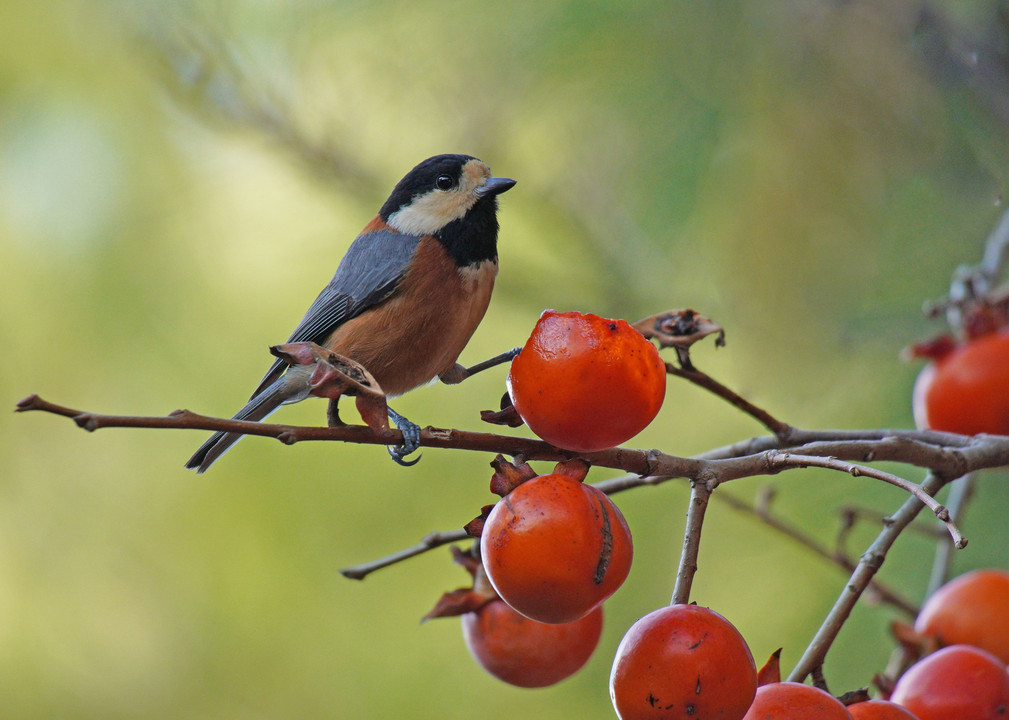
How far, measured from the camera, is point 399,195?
72.8 inches

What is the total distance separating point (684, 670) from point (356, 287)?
3.21 feet

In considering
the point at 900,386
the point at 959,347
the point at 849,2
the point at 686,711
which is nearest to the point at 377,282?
the point at 686,711

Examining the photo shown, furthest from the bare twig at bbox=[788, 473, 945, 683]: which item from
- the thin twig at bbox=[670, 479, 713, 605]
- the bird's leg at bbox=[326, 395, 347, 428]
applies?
the bird's leg at bbox=[326, 395, 347, 428]

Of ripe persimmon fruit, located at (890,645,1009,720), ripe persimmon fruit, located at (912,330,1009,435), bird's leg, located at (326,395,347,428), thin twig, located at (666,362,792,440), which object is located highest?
ripe persimmon fruit, located at (912,330,1009,435)

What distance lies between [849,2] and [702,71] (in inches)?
16.4

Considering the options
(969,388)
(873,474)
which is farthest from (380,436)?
(969,388)

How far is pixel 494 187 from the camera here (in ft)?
5.64

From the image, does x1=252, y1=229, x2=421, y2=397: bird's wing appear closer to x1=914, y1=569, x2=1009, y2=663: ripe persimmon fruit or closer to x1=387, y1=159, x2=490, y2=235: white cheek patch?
x1=387, y1=159, x2=490, y2=235: white cheek patch

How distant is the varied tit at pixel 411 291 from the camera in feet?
5.23

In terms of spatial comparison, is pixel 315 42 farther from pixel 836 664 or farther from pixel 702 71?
pixel 836 664

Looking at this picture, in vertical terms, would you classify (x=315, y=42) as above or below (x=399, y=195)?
above

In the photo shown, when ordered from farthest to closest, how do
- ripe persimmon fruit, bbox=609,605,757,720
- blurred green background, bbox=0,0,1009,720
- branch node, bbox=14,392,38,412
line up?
1. blurred green background, bbox=0,0,1009,720
2. ripe persimmon fruit, bbox=609,605,757,720
3. branch node, bbox=14,392,38,412

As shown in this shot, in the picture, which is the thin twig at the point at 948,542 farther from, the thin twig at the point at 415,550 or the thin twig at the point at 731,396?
the thin twig at the point at 415,550

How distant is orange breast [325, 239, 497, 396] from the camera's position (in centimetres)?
159
